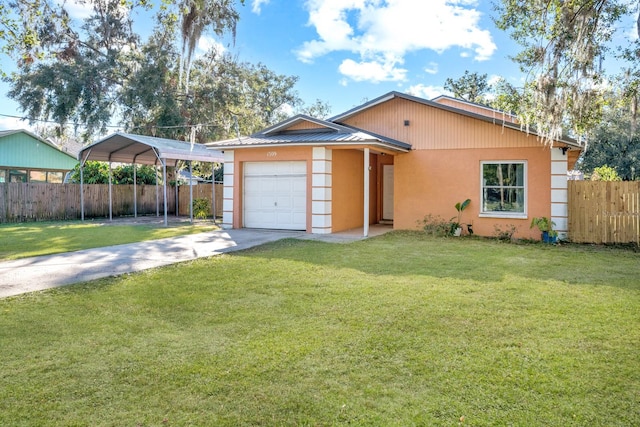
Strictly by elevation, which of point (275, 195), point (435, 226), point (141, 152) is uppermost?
point (141, 152)

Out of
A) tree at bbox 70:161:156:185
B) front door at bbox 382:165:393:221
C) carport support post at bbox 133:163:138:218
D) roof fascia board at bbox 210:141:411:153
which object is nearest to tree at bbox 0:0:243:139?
tree at bbox 70:161:156:185

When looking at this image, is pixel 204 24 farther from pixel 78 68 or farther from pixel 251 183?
pixel 78 68

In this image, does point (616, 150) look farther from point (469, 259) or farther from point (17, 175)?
point (17, 175)

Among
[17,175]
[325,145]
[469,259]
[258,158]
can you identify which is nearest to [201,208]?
[258,158]

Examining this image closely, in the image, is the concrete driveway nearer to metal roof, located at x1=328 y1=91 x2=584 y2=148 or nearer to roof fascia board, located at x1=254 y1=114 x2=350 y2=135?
roof fascia board, located at x1=254 y1=114 x2=350 y2=135

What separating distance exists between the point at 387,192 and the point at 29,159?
64.1 ft

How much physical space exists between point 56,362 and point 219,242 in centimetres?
732

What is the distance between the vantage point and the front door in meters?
16.6

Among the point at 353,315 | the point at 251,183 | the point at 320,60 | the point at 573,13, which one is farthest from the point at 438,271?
the point at 320,60

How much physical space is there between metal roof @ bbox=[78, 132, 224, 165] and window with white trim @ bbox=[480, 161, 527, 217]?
9.11 m

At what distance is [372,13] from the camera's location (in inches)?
651

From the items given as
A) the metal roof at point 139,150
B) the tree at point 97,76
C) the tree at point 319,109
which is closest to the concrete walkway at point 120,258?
the metal roof at point 139,150

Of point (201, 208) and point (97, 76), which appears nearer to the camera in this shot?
point (201, 208)

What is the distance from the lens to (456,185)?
13.2 meters
